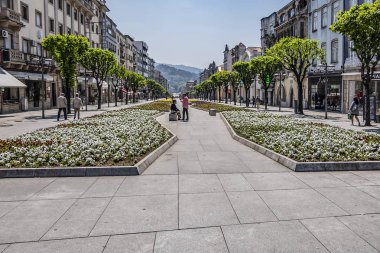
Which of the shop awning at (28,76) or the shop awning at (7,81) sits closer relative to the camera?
the shop awning at (7,81)

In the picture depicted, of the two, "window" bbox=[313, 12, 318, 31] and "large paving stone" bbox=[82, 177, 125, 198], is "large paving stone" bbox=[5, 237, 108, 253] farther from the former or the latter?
"window" bbox=[313, 12, 318, 31]

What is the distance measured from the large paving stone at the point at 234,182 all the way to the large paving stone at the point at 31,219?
3.14m

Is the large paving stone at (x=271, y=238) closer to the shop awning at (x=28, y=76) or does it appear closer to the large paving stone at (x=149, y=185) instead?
the large paving stone at (x=149, y=185)

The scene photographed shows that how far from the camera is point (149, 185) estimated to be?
7207mm

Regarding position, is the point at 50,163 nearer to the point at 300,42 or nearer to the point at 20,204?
the point at 20,204

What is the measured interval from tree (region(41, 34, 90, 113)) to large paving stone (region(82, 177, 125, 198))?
23611 millimetres

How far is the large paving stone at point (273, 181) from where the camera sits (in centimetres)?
709

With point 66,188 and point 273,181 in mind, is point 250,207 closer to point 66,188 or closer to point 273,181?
point 273,181

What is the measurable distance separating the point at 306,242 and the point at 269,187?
8.64 feet

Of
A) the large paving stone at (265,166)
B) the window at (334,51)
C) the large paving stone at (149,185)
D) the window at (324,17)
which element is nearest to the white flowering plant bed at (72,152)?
the large paving stone at (149,185)

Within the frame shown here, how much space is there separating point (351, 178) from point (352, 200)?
1.78 meters

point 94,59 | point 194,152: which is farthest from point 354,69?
point 94,59

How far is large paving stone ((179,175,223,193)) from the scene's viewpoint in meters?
6.86

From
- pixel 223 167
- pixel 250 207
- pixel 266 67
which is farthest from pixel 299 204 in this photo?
pixel 266 67
